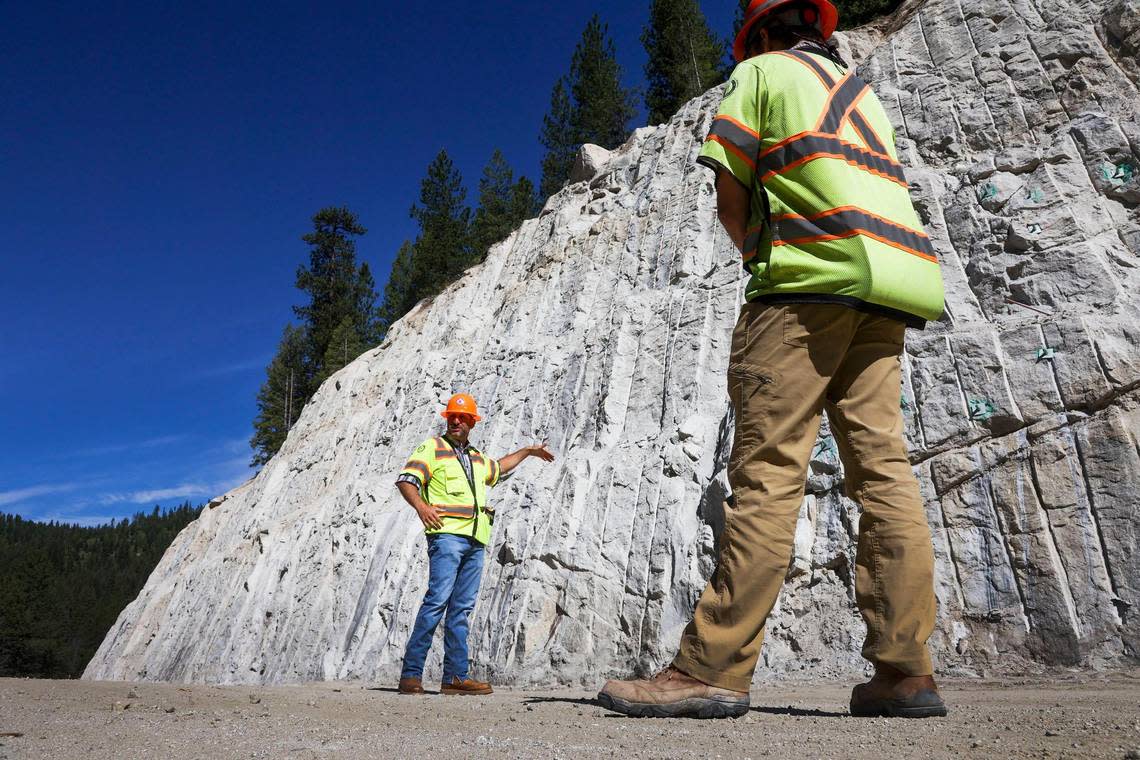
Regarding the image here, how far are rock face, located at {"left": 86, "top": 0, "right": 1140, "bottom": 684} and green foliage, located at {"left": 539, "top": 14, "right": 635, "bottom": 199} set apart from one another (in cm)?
1550

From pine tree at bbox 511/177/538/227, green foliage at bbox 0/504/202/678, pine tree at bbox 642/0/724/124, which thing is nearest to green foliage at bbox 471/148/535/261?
pine tree at bbox 511/177/538/227

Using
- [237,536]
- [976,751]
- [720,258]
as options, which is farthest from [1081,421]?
[237,536]

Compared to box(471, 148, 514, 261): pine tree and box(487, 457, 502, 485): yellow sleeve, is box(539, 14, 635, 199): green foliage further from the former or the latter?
box(487, 457, 502, 485): yellow sleeve

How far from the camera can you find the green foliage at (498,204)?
3112cm

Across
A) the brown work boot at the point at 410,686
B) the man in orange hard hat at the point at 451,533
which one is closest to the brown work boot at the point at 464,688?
the man in orange hard hat at the point at 451,533

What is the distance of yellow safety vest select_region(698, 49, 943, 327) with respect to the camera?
2.87 metres

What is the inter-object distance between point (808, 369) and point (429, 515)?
3.79m

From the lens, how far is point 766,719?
2.75m

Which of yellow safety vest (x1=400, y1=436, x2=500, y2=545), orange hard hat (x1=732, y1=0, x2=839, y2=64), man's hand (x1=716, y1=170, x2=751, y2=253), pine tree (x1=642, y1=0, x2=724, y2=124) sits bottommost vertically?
yellow safety vest (x1=400, y1=436, x2=500, y2=545)

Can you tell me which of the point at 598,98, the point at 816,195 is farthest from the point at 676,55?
the point at 816,195

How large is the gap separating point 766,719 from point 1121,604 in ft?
12.0

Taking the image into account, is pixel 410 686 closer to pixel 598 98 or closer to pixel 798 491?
pixel 798 491

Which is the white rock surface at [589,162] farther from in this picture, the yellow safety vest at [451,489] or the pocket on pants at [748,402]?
the pocket on pants at [748,402]

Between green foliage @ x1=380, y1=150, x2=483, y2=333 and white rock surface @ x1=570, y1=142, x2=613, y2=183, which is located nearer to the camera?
white rock surface @ x1=570, y1=142, x2=613, y2=183
